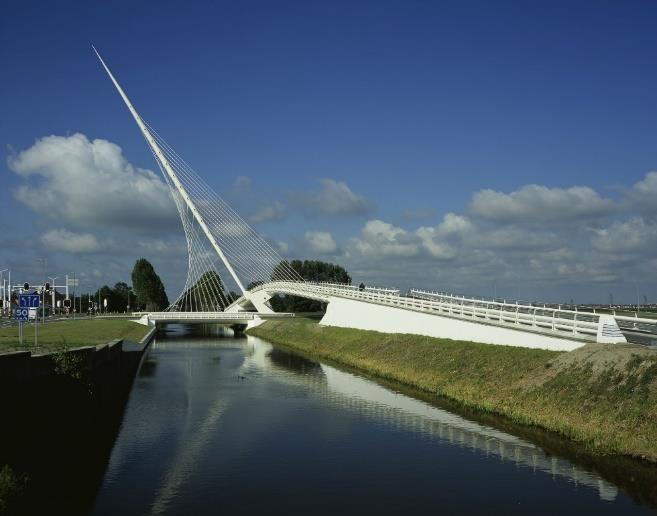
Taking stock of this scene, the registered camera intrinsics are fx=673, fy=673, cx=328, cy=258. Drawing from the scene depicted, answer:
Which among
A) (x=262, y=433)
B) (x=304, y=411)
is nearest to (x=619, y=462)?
(x=262, y=433)

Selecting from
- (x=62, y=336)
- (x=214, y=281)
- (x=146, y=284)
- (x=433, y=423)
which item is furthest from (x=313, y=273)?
(x=433, y=423)

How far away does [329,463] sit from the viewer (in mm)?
21984

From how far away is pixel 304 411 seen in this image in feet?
105

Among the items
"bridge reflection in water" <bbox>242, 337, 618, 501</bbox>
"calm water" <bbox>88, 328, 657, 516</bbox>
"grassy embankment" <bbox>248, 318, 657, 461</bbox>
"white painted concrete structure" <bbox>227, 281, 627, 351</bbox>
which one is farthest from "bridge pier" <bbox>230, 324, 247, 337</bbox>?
"calm water" <bbox>88, 328, 657, 516</bbox>

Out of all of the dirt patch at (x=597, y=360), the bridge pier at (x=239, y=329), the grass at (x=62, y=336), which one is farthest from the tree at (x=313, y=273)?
the dirt patch at (x=597, y=360)

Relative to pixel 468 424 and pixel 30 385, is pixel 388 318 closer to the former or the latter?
pixel 468 424

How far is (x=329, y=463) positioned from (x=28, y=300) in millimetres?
15570

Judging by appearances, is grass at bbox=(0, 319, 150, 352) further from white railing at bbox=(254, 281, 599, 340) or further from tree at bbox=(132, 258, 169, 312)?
tree at bbox=(132, 258, 169, 312)

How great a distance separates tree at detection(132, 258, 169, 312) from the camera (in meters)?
171

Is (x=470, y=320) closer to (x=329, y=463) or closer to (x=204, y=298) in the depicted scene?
(x=329, y=463)

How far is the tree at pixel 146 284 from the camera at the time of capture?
170625mm

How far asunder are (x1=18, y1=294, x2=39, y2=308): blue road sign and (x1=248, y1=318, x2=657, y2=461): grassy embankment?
20.1m

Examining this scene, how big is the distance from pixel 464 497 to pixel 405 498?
1631 millimetres

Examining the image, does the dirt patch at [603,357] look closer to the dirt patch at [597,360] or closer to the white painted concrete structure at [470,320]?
the dirt patch at [597,360]
